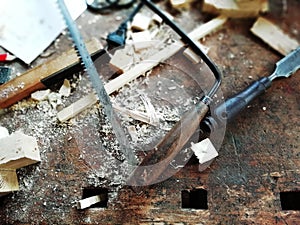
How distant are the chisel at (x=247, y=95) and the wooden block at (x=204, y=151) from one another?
41 mm

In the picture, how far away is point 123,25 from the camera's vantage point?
5.03 ft

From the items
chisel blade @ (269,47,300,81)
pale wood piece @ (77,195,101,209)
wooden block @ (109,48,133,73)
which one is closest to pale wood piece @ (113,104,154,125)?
wooden block @ (109,48,133,73)

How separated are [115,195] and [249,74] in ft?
1.76

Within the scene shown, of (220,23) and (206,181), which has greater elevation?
(220,23)

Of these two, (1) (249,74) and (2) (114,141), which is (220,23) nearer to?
(1) (249,74)

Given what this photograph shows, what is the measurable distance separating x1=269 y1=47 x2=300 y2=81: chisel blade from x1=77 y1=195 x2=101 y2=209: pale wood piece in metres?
0.59

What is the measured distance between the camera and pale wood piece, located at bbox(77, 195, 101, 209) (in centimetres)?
122

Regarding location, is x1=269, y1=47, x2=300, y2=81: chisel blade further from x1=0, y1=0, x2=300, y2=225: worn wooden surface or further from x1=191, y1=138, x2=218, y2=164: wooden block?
x1=191, y1=138, x2=218, y2=164: wooden block

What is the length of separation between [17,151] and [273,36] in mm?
840

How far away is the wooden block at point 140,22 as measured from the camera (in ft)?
5.03

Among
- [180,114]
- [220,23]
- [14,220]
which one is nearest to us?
[14,220]

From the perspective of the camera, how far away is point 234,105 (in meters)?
1.33

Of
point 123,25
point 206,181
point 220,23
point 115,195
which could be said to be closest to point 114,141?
point 115,195

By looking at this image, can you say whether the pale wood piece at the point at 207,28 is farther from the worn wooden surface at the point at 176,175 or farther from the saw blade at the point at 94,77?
the saw blade at the point at 94,77
